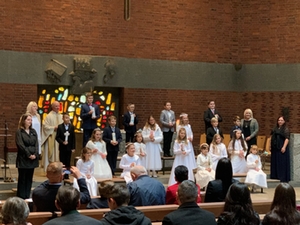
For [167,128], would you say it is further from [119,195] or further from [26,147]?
[119,195]

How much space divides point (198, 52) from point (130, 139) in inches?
195

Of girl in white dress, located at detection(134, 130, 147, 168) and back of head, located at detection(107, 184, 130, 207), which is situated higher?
girl in white dress, located at detection(134, 130, 147, 168)

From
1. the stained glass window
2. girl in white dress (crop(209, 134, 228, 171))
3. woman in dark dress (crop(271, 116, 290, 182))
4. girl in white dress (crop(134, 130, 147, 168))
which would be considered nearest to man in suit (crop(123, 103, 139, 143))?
girl in white dress (crop(134, 130, 147, 168))

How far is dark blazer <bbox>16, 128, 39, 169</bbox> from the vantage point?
37.7 ft

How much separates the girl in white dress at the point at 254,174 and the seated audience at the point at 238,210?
8.73 metres

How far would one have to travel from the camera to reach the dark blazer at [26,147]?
1148 centimetres

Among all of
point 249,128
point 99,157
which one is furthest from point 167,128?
point 99,157

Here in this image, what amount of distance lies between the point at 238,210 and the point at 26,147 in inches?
265

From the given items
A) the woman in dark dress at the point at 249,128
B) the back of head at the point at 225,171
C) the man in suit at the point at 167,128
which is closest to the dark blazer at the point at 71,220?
the back of head at the point at 225,171

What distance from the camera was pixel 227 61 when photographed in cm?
2069

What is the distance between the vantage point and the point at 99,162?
45.2 ft

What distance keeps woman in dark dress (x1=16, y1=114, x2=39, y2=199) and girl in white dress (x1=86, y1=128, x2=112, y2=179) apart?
2.14 m

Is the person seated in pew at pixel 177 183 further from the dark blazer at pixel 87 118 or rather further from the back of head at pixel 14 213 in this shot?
the dark blazer at pixel 87 118

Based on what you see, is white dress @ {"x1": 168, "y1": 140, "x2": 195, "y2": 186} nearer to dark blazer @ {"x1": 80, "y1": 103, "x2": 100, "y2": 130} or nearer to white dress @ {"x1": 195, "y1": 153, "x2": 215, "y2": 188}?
white dress @ {"x1": 195, "y1": 153, "x2": 215, "y2": 188}
